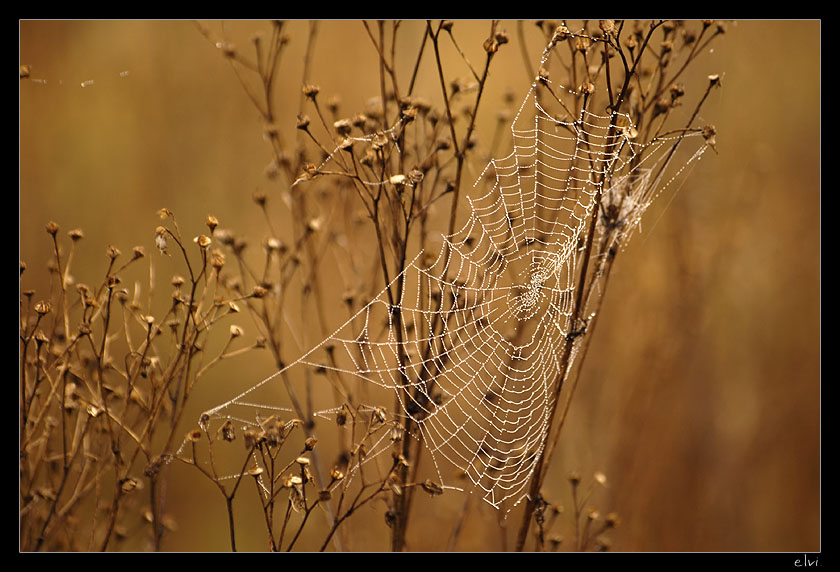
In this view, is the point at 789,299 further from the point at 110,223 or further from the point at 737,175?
the point at 110,223

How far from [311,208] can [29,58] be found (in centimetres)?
104

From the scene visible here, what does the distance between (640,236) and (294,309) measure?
4.57 feet

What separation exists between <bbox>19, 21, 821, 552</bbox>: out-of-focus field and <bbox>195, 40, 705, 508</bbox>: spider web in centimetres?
34

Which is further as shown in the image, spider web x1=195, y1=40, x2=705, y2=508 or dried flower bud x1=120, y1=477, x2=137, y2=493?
spider web x1=195, y1=40, x2=705, y2=508

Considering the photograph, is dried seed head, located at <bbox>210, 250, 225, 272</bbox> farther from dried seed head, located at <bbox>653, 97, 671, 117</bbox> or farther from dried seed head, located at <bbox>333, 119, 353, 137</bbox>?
dried seed head, located at <bbox>653, 97, 671, 117</bbox>

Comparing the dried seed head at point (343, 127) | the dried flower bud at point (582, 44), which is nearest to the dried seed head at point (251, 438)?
the dried seed head at point (343, 127)

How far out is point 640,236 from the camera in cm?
255

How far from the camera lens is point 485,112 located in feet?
8.80

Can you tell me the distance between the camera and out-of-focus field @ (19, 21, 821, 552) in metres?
2.42

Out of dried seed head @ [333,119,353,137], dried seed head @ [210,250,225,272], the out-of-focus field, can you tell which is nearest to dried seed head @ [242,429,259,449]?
dried seed head @ [210,250,225,272]

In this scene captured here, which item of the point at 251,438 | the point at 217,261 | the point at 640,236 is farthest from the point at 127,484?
the point at 640,236

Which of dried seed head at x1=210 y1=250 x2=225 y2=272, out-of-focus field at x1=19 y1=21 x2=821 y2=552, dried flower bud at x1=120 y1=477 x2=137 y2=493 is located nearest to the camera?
dried flower bud at x1=120 y1=477 x2=137 y2=493

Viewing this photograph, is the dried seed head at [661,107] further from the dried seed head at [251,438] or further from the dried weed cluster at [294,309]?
the dried seed head at [251,438]
